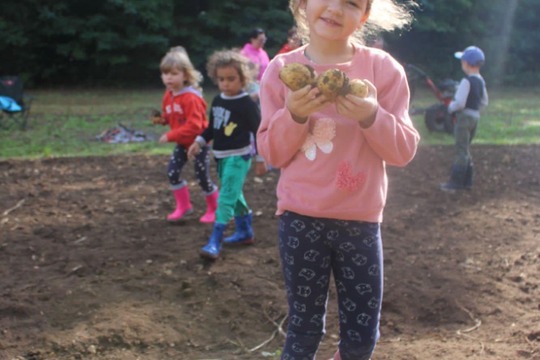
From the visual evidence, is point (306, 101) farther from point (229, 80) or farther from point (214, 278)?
point (229, 80)

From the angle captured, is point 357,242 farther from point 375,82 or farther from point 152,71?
point 152,71

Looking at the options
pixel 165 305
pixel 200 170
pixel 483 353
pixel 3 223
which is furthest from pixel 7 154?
pixel 483 353

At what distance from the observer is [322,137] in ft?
8.14

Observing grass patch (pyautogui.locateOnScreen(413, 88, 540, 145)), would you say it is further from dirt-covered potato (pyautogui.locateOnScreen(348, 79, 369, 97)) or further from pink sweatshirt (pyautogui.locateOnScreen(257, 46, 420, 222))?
dirt-covered potato (pyautogui.locateOnScreen(348, 79, 369, 97))

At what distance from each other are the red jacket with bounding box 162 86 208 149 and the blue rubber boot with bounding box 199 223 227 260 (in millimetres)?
989

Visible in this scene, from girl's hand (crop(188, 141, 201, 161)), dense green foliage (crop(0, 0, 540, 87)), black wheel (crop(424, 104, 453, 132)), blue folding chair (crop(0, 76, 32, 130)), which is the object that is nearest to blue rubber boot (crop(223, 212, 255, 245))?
girl's hand (crop(188, 141, 201, 161))

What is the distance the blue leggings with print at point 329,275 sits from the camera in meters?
2.55

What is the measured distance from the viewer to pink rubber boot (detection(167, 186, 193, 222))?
6.11m

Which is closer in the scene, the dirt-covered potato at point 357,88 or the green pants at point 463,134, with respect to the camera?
the dirt-covered potato at point 357,88

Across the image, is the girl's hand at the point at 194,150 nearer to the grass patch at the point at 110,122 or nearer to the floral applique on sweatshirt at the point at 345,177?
the floral applique on sweatshirt at the point at 345,177

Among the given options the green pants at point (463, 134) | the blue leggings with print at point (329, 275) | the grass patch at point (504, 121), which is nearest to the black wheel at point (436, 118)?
the grass patch at point (504, 121)

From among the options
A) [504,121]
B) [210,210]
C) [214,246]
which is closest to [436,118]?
[504,121]

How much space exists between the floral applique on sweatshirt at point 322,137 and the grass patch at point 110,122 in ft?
23.4

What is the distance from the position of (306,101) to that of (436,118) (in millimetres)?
10241
